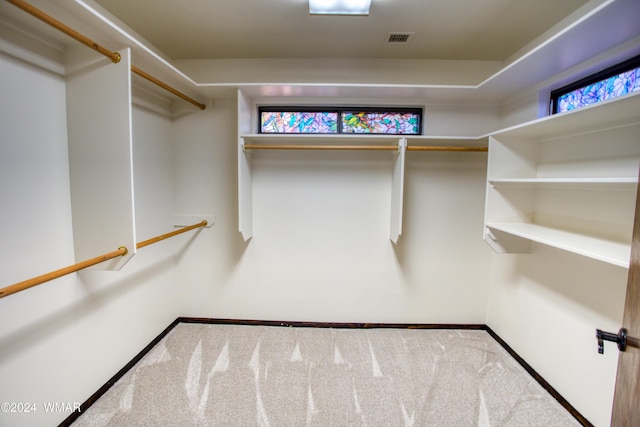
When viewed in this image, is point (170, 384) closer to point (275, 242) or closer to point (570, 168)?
point (275, 242)

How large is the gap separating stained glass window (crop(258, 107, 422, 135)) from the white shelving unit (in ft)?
2.60

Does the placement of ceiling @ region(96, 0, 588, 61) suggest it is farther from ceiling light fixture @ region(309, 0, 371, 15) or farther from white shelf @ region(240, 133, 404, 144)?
white shelf @ region(240, 133, 404, 144)

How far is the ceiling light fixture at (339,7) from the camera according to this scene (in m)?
1.62

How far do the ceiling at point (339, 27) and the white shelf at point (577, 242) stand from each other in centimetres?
143

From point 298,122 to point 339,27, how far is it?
848 millimetres

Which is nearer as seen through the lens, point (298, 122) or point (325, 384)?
A: point (325, 384)

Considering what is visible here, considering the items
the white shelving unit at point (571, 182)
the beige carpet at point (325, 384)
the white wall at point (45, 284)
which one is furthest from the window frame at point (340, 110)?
the beige carpet at point (325, 384)

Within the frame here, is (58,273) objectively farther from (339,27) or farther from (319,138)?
(339,27)

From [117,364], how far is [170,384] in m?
0.43

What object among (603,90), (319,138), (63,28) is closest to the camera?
Result: (63,28)

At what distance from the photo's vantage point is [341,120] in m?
2.48

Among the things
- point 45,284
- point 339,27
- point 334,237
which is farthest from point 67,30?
point 334,237

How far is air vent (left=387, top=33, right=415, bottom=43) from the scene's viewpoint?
1980 millimetres

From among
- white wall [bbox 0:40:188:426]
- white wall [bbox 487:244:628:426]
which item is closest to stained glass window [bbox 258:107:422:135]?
white wall [bbox 0:40:188:426]
